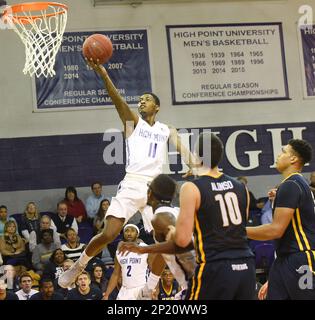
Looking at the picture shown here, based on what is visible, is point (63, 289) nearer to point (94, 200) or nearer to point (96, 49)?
point (94, 200)

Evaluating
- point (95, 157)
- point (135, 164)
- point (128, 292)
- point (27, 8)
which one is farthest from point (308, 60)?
point (135, 164)

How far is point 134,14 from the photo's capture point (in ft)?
54.0

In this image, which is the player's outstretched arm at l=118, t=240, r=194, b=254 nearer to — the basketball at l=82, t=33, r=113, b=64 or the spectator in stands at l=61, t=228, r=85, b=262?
the basketball at l=82, t=33, r=113, b=64

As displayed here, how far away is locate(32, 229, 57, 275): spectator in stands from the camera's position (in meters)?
13.9

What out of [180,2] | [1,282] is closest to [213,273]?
[1,282]

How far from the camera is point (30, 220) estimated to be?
14.7m

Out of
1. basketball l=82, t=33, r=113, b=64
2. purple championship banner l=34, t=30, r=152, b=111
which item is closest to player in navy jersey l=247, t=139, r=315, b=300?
basketball l=82, t=33, r=113, b=64

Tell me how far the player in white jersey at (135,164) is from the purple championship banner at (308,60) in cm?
847

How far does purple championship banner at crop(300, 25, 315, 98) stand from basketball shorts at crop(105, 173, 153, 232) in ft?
29.6

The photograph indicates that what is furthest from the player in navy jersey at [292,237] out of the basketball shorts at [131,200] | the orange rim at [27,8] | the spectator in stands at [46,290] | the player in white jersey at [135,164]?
the spectator in stands at [46,290]

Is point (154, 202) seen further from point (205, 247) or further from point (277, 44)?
point (277, 44)

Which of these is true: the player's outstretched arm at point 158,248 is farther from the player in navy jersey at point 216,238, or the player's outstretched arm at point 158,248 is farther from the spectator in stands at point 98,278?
the spectator in stands at point 98,278

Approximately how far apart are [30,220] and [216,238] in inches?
359

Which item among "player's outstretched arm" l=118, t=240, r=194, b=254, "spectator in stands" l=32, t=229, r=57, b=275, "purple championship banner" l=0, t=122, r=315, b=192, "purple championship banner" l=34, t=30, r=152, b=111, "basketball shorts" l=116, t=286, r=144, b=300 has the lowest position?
"basketball shorts" l=116, t=286, r=144, b=300
